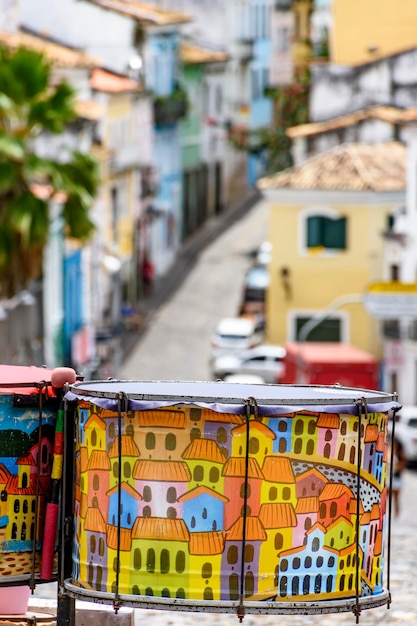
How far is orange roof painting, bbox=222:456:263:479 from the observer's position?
841cm

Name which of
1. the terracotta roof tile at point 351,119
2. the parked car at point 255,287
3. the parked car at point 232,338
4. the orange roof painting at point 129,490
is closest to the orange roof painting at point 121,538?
the orange roof painting at point 129,490

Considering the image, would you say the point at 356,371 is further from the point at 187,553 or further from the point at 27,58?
the point at 187,553

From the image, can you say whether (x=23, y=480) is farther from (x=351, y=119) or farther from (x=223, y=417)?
(x=351, y=119)

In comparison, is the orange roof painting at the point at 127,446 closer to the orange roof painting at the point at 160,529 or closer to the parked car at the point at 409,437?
the orange roof painting at the point at 160,529

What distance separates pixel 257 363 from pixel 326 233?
7.59 meters

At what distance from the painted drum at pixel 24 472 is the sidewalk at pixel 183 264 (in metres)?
48.4

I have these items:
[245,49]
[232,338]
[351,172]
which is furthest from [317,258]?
[245,49]

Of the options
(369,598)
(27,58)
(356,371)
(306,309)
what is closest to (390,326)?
(306,309)

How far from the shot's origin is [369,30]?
2445 inches

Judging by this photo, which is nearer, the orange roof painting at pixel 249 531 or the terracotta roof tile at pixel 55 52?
the orange roof painting at pixel 249 531

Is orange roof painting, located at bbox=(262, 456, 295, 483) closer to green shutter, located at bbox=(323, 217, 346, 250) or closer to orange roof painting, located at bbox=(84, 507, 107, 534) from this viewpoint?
orange roof painting, located at bbox=(84, 507, 107, 534)

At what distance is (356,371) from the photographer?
1800 inches

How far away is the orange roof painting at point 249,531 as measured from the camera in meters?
8.43

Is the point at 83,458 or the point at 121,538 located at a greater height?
the point at 83,458
